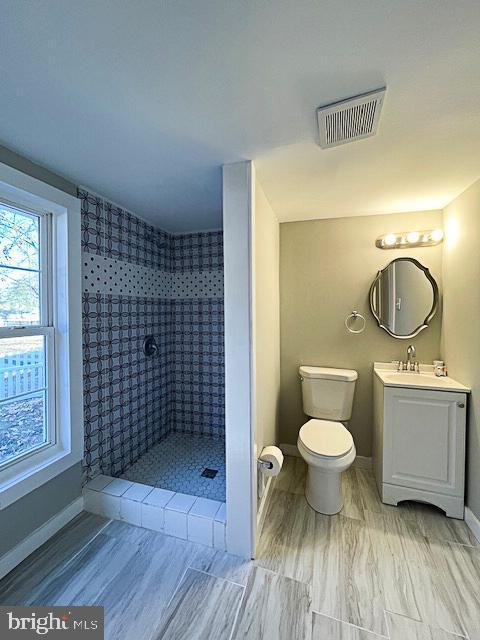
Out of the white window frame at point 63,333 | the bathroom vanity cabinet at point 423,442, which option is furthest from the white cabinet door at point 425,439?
the white window frame at point 63,333

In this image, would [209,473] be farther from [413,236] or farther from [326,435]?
[413,236]

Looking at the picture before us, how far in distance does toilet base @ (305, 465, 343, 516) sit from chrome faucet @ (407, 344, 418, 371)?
1.06 metres

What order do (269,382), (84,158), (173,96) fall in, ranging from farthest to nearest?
1. (269,382)
2. (84,158)
3. (173,96)

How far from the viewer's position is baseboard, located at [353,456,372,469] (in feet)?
7.92

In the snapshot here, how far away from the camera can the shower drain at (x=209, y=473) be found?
214cm

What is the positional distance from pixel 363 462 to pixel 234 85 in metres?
2.81

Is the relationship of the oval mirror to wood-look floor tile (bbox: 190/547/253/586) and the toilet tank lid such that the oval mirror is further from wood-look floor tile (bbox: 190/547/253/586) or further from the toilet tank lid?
wood-look floor tile (bbox: 190/547/253/586)

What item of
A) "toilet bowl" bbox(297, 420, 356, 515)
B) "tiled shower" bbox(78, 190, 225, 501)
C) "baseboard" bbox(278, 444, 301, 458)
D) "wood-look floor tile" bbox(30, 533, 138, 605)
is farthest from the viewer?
"baseboard" bbox(278, 444, 301, 458)

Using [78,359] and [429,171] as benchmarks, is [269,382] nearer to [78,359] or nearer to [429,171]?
[78,359]

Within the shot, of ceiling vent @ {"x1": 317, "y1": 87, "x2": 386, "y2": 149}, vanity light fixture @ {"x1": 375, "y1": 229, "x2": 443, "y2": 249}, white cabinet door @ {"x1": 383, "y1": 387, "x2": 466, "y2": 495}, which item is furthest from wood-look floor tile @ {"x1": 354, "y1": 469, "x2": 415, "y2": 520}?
ceiling vent @ {"x1": 317, "y1": 87, "x2": 386, "y2": 149}

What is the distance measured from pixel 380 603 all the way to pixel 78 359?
6.88ft

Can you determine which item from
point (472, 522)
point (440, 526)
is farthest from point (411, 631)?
point (472, 522)

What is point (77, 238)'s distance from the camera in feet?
5.83

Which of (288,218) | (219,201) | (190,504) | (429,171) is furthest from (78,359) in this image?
(429,171)
